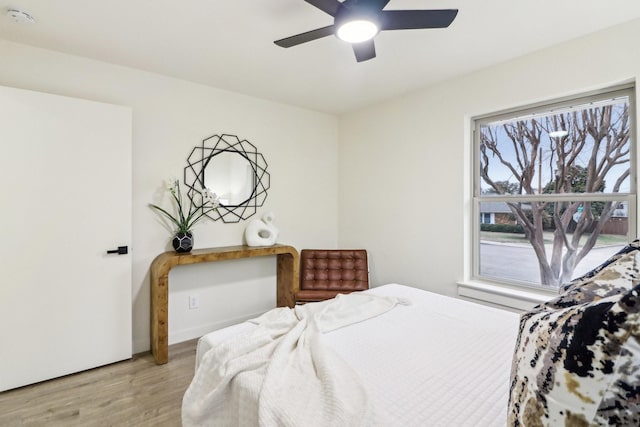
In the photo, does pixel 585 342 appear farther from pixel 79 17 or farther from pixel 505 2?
pixel 79 17

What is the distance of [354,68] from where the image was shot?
271 centimetres

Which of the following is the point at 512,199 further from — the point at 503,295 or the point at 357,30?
the point at 357,30

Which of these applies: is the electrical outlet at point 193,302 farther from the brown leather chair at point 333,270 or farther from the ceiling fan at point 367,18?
the ceiling fan at point 367,18

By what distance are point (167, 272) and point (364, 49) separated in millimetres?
2178

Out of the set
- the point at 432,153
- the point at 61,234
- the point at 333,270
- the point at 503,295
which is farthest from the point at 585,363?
the point at 333,270

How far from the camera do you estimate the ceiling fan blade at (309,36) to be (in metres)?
1.66

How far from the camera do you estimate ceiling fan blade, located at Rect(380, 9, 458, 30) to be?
1499 millimetres

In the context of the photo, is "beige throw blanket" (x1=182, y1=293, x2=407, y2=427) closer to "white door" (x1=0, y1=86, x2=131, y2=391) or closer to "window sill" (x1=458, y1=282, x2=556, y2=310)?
"white door" (x1=0, y1=86, x2=131, y2=391)

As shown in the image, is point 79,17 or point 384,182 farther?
point 384,182

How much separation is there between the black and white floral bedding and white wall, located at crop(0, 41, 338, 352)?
2881 mm

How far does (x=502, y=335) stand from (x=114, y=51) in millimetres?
3187

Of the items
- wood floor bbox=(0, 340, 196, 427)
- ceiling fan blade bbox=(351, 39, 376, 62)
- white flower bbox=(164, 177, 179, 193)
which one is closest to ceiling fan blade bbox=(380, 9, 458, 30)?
ceiling fan blade bbox=(351, 39, 376, 62)

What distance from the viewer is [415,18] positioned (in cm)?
156

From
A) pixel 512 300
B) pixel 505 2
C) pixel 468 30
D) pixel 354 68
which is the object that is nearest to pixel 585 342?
pixel 505 2
